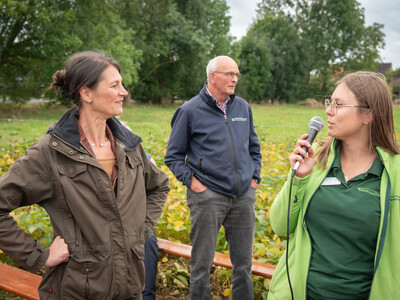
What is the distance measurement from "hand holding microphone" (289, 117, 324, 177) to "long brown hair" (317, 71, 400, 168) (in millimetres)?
80

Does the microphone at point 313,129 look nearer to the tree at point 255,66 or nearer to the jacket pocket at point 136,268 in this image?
the jacket pocket at point 136,268

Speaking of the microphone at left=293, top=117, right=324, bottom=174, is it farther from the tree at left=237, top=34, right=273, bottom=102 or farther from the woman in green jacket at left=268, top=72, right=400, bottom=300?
the tree at left=237, top=34, right=273, bottom=102

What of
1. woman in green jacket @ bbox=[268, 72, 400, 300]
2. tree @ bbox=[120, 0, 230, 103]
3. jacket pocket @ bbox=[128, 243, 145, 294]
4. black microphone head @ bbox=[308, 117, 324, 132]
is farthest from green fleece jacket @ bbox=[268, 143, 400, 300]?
tree @ bbox=[120, 0, 230, 103]

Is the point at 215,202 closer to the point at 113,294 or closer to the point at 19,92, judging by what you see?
the point at 113,294

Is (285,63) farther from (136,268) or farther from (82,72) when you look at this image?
(136,268)

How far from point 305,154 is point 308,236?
1.45 ft

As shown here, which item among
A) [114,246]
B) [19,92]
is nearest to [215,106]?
[114,246]

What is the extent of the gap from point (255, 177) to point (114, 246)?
5.72 ft

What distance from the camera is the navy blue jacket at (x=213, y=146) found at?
3383mm

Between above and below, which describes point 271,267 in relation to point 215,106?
below

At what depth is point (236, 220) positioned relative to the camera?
11.4ft

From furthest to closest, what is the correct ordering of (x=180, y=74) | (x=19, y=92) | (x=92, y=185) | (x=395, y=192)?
(x=180, y=74), (x=19, y=92), (x=92, y=185), (x=395, y=192)

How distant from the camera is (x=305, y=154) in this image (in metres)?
2.03

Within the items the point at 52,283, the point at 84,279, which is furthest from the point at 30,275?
the point at 84,279
